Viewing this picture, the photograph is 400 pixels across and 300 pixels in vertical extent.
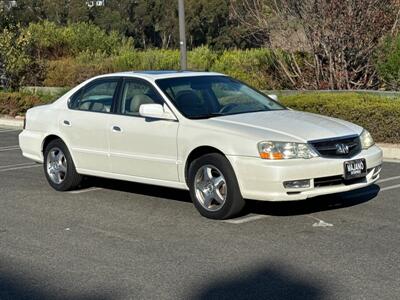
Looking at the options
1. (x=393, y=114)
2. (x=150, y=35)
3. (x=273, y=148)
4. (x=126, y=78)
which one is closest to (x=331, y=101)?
(x=393, y=114)

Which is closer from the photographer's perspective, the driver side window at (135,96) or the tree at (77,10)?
the driver side window at (135,96)

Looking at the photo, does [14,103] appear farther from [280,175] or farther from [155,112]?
[280,175]

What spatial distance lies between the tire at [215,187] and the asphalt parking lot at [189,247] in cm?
14

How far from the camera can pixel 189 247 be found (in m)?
6.50

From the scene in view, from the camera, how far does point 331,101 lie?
1353 centimetres

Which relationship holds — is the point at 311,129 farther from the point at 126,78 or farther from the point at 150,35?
the point at 150,35

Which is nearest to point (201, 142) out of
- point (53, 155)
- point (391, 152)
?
point (53, 155)

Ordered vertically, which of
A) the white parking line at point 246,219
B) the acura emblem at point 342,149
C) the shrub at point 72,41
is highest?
the shrub at point 72,41

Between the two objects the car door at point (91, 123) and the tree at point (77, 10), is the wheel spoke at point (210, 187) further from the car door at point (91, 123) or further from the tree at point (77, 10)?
the tree at point (77, 10)

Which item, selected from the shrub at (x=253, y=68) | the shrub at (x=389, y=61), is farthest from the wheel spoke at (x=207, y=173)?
the shrub at (x=253, y=68)

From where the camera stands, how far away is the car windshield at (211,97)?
26.2 ft

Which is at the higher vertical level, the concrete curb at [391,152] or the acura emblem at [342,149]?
the acura emblem at [342,149]

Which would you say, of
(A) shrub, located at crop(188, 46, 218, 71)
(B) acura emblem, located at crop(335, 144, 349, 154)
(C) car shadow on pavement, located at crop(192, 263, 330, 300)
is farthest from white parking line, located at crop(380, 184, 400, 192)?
(A) shrub, located at crop(188, 46, 218, 71)

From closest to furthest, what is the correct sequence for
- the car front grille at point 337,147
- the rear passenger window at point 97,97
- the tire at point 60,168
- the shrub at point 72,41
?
1. the car front grille at point 337,147
2. the rear passenger window at point 97,97
3. the tire at point 60,168
4. the shrub at point 72,41
